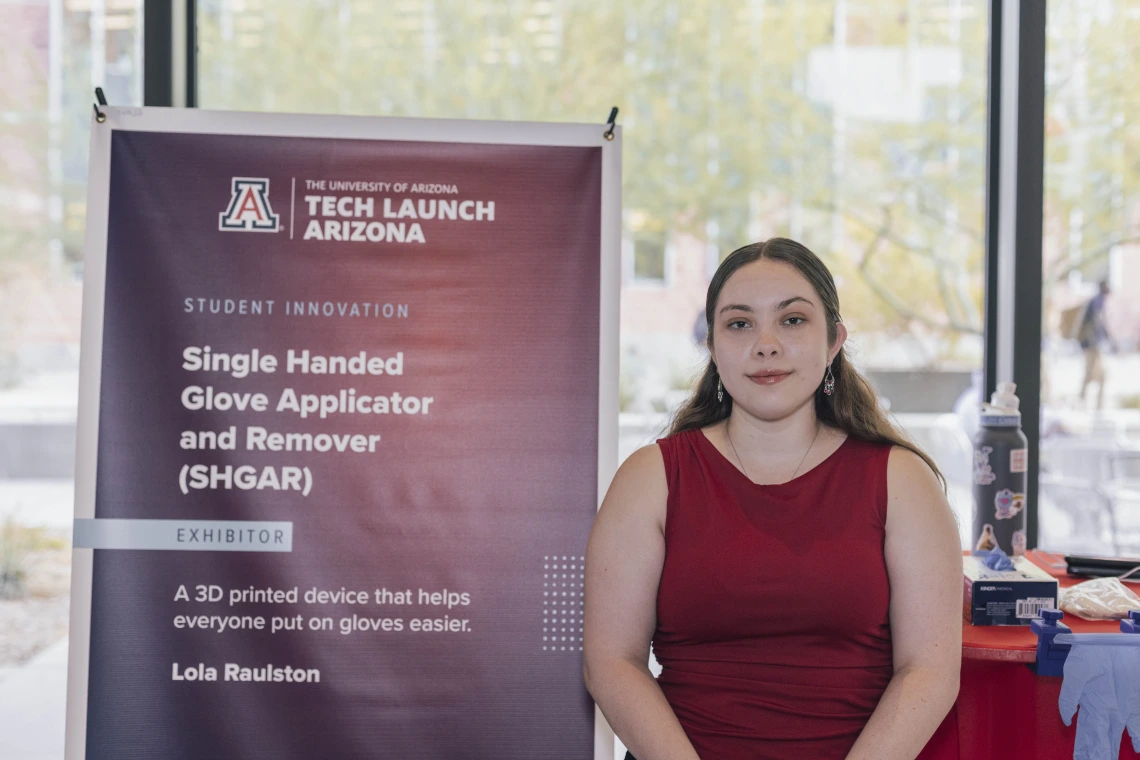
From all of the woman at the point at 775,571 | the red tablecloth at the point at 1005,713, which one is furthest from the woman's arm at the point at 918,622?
the red tablecloth at the point at 1005,713

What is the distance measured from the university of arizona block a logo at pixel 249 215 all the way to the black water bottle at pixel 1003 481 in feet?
4.95

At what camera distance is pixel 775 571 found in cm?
133

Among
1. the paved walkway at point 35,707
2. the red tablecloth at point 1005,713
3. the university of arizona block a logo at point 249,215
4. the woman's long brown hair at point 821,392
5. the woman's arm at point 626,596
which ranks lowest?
the paved walkway at point 35,707

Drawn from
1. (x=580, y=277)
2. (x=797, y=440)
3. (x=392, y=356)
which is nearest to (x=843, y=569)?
(x=797, y=440)

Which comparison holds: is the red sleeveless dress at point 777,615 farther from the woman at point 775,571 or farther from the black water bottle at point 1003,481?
the black water bottle at point 1003,481

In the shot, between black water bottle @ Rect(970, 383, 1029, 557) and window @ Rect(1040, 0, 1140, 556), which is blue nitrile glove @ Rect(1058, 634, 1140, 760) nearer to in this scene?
black water bottle @ Rect(970, 383, 1029, 557)

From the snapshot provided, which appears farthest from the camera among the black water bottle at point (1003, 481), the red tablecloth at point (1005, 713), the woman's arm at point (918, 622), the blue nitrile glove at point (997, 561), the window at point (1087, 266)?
the window at point (1087, 266)

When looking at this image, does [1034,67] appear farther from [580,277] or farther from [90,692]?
[90,692]

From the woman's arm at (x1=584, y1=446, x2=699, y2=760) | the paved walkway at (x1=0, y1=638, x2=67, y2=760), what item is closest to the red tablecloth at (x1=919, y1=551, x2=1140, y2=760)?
the woman's arm at (x1=584, y1=446, x2=699, y2=760)

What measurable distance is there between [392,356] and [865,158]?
1447 mm

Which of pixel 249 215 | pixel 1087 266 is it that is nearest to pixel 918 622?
pixel 249 215

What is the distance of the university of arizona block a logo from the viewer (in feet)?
5.52

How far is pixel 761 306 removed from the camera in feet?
4.63

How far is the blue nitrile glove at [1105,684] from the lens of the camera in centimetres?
134
